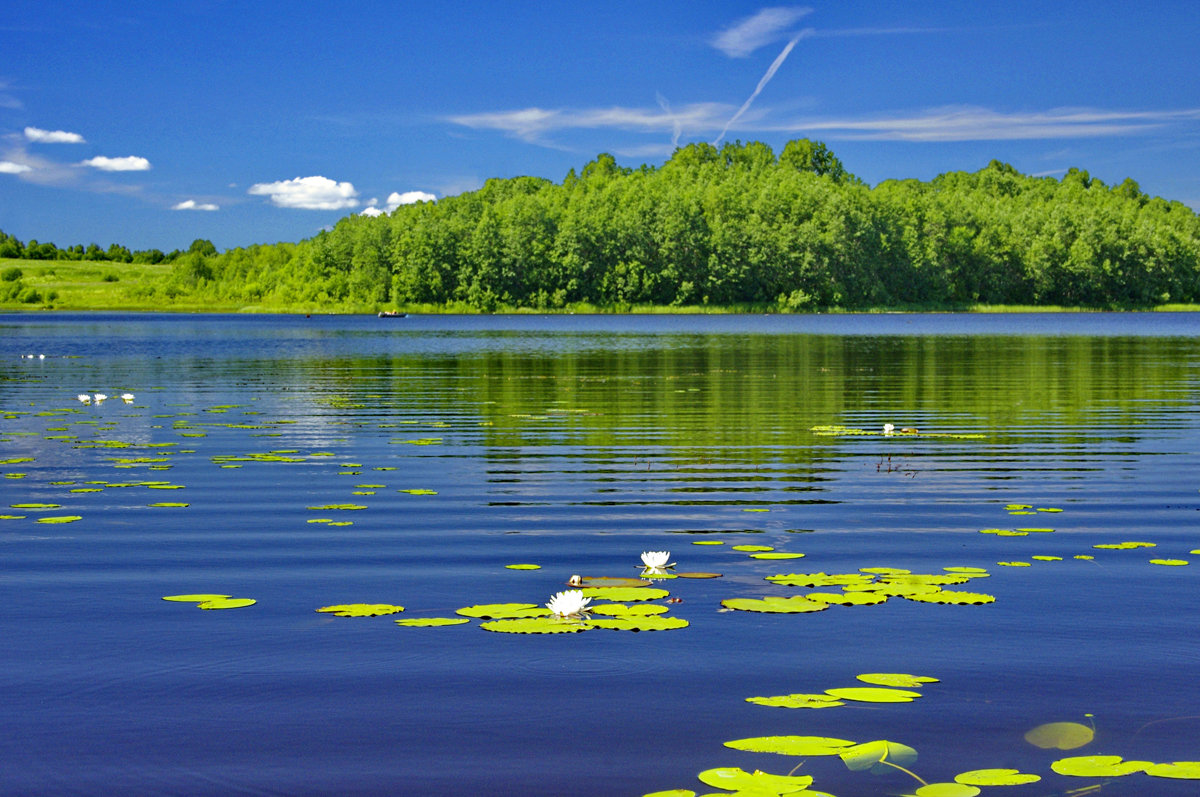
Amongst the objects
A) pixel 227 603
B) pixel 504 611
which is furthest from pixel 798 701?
pixel 227 603

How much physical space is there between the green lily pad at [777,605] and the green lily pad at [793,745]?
90.8 inches

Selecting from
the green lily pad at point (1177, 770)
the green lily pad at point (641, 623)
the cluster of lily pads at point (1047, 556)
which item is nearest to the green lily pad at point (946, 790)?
the green lily pad at point (1177, 770)

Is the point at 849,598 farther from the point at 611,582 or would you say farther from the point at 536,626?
the point at 536,626

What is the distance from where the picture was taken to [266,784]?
5.41 meters

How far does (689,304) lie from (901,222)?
3639cm

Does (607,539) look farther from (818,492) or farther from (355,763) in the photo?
(355,763)

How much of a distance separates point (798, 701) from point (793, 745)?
0.59 m

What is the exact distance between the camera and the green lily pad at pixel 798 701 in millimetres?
6230

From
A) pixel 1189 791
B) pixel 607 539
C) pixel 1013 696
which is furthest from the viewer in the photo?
pixel 607 539

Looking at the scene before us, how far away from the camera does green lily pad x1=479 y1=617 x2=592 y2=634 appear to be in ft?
25.2

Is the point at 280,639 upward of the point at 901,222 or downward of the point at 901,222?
downward

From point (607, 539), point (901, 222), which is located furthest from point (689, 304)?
point (607, 539)

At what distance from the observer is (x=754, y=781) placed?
5.16m

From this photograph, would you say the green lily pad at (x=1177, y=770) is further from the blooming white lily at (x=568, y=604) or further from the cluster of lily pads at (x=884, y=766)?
the blooming white lily at (x=568, y=604)
